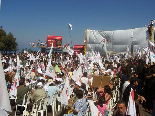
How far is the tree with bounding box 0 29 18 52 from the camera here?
3951 centimetres

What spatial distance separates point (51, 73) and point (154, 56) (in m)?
4.39

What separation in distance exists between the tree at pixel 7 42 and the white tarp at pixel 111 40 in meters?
18.1

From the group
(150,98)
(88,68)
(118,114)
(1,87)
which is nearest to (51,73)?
(88,68)

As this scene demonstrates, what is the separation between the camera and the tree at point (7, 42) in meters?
39.5

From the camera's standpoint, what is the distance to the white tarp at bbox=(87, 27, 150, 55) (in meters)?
28.1

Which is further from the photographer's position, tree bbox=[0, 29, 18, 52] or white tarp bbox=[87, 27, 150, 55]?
tree bbox=[0, 29, 18, 52]

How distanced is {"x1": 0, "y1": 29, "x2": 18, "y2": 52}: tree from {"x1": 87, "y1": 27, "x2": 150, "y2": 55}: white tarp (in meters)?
18.1

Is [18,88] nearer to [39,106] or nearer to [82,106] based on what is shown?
[39,106]

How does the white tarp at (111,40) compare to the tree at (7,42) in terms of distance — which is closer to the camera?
the white tarp at (111,40)

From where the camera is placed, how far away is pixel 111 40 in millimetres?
29531

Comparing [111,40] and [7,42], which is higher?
[7,42]

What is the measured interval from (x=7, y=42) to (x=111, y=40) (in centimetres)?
2101

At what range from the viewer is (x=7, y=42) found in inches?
1581

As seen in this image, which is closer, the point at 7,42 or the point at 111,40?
the point at 111,40
